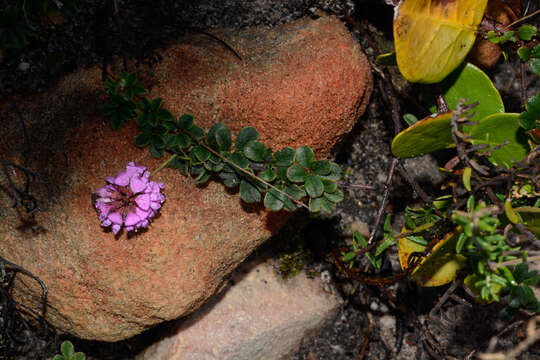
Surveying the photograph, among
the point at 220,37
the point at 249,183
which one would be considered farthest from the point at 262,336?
the point at 220,37

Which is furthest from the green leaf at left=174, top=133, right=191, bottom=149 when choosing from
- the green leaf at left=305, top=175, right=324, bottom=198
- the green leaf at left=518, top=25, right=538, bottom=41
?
the green leaf at left=518, top=25, right=538, bottom=41

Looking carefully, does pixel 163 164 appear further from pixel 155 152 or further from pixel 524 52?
pixel 524 52

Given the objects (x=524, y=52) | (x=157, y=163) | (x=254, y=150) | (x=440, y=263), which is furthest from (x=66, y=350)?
(x=524, y=52)

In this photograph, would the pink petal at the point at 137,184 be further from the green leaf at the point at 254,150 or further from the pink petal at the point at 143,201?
the green leaf at the point at 254,150

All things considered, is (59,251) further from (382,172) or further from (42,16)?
(382,172)

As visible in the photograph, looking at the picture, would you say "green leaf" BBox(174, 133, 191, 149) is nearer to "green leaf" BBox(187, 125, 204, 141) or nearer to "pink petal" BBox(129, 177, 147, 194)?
"green leaf" BBox(187, 125, 204, 141)

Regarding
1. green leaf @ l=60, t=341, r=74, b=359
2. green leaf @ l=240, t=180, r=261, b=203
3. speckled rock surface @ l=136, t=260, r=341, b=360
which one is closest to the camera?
green leaf @ l=240, t=180, r=261, b=203
